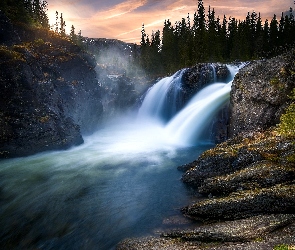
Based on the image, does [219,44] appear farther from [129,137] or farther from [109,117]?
[129,137]

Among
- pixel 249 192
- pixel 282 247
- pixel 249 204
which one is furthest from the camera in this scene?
pixel 249 192

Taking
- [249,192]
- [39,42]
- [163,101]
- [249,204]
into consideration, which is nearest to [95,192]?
[249,192]

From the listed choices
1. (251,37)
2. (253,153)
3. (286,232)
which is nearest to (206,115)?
(253,153)

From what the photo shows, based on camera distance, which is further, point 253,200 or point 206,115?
point 206,115

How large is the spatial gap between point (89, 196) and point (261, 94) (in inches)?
541

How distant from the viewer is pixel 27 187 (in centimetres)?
1538

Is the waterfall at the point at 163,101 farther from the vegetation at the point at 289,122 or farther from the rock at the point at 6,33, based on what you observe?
the vegetation at the point at 289,122

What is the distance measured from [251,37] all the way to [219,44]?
15209 mm

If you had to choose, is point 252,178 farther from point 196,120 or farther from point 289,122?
point 196,120

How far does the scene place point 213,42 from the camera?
7019 cm

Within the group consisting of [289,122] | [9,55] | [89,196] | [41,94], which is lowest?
[89,196]

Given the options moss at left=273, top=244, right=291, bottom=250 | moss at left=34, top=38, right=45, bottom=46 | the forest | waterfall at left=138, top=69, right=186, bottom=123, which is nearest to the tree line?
the forest

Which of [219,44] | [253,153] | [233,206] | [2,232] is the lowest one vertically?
[2,232]

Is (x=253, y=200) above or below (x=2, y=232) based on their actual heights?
above
